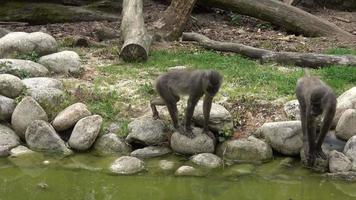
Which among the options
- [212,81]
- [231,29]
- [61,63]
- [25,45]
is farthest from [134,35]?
[212,81]

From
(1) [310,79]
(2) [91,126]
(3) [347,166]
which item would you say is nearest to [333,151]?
(3) [347,166]

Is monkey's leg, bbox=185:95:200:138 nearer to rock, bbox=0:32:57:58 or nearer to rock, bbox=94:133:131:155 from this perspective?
rock, bbox=94:133:131:155

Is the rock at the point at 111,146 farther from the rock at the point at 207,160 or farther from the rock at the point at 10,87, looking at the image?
the rock at the point at 10,87

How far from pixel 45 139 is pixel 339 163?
4258 mm

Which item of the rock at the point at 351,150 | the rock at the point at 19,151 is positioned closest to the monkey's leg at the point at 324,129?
the rock at the point at 351,150

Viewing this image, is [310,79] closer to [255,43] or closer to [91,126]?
[91,126]

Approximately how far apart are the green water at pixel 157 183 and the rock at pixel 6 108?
1119mm

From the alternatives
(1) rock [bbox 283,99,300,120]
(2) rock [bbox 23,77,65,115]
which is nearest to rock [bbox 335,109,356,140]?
(1) rock [bbox 283,99,300,120]

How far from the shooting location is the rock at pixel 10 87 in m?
10.4

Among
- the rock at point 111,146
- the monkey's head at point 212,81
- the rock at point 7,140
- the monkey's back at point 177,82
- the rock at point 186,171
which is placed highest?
the monkey's head at point 212,81

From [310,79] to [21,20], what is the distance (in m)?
8.97

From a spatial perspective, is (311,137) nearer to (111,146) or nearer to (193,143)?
(193,143)

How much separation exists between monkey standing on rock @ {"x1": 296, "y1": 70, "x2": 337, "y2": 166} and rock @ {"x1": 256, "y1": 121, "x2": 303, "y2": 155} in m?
0.27

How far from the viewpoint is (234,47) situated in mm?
13383
